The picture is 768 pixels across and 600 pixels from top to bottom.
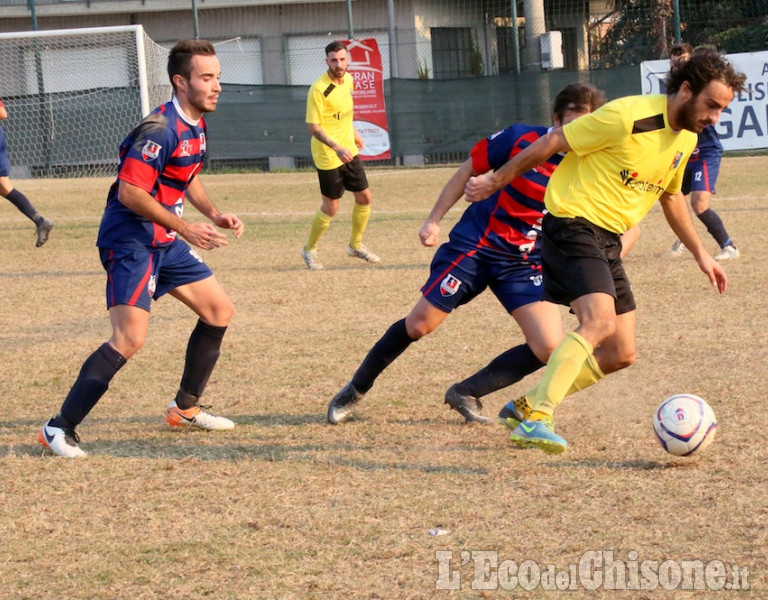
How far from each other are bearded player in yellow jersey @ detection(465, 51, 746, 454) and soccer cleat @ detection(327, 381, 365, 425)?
3.49 ft

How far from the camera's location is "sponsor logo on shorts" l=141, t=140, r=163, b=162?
4719 millimetres

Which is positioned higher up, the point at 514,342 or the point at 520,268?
the point at 520,268

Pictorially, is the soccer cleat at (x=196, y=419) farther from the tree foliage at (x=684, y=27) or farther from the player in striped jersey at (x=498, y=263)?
the tree foliage at (x=684, y=27)

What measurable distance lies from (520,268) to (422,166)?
659 inches

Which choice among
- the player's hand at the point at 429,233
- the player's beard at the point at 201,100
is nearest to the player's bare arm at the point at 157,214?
the player's beard at the point at 201,100

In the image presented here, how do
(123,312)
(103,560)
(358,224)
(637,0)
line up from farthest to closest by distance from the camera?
1. (637,0)
2. (358,224)
3. (123,312)
4. (103,560)

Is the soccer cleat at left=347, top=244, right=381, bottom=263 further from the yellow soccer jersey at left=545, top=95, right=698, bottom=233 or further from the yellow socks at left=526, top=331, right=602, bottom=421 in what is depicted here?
the yellow socks at left=526, top=331, right=602, bottom=421

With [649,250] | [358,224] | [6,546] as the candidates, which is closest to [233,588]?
[6,546]

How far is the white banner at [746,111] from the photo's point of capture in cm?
1859

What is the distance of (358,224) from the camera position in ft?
33.8

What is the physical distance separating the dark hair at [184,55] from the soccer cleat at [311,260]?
5.29 metres

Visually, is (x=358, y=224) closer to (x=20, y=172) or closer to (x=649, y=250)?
(x=649, y=250)

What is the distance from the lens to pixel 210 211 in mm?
5203

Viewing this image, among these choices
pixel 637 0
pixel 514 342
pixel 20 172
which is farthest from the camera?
pixel 637 0
